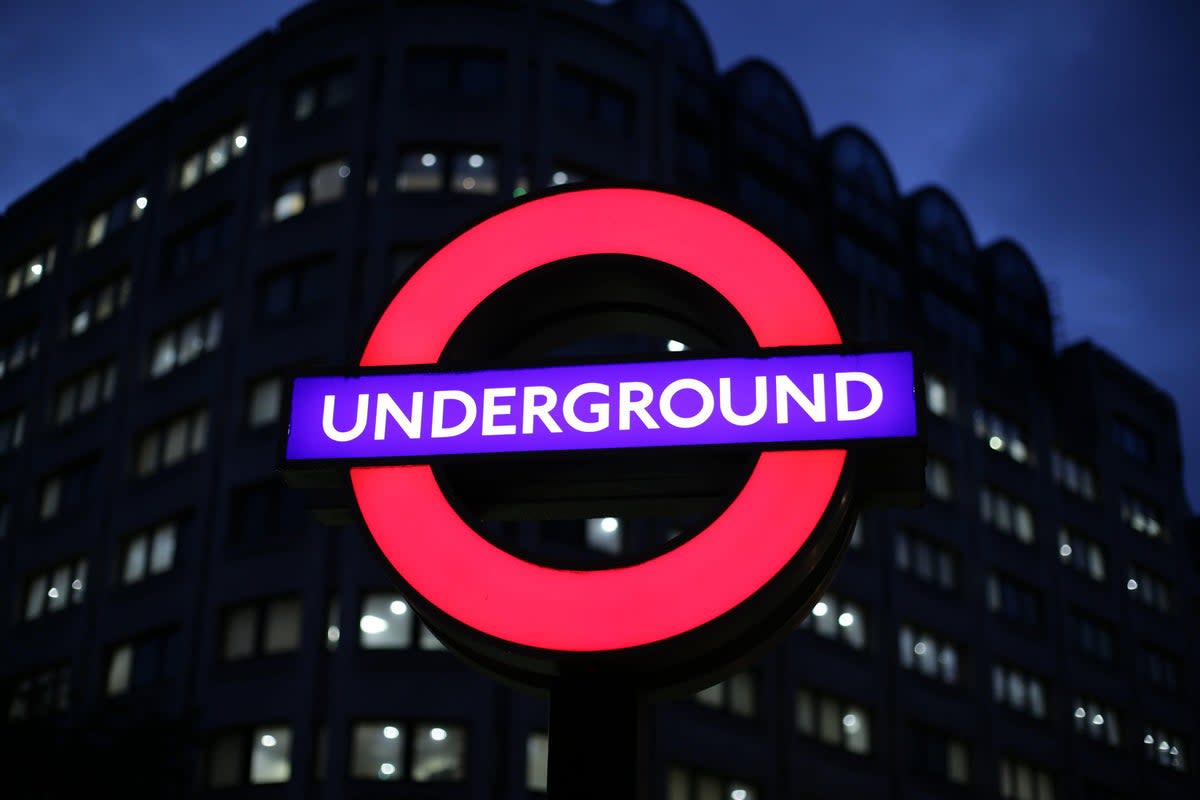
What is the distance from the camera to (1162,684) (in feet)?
197

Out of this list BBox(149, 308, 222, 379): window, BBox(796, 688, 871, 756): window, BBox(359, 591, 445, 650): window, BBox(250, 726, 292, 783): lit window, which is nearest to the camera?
BBox(250, 726, 292, 783): lit window

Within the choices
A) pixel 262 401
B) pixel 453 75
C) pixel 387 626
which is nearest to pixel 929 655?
pixel 387 626

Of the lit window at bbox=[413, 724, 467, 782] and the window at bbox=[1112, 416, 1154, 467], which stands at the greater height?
the window at bbox=[1112, 416, 1154, 467]

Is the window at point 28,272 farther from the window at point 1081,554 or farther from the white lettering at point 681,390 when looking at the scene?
the white lettering at point 681,390

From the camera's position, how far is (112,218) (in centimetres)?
4859

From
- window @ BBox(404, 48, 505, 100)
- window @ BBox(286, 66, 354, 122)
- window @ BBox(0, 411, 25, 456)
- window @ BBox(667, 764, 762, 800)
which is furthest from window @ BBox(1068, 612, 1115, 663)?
window @ BBox(0, 411, 25, 456)

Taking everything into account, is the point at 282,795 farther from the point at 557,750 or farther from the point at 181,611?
the point at 557,750

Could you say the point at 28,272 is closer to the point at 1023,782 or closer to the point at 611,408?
the point at 1023,782

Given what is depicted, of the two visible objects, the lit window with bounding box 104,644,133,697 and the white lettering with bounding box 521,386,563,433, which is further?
the lit window with bounding box 104,644,133,697

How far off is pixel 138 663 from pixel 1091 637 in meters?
36.8

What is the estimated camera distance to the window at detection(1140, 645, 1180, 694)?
59062mm

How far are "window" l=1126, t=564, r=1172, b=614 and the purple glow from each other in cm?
5630

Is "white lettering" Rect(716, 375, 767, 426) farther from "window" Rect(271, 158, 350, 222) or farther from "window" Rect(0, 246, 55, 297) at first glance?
"window" Rect(0, 246, 55, 297)

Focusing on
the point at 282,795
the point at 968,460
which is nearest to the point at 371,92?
the point at 282,795
